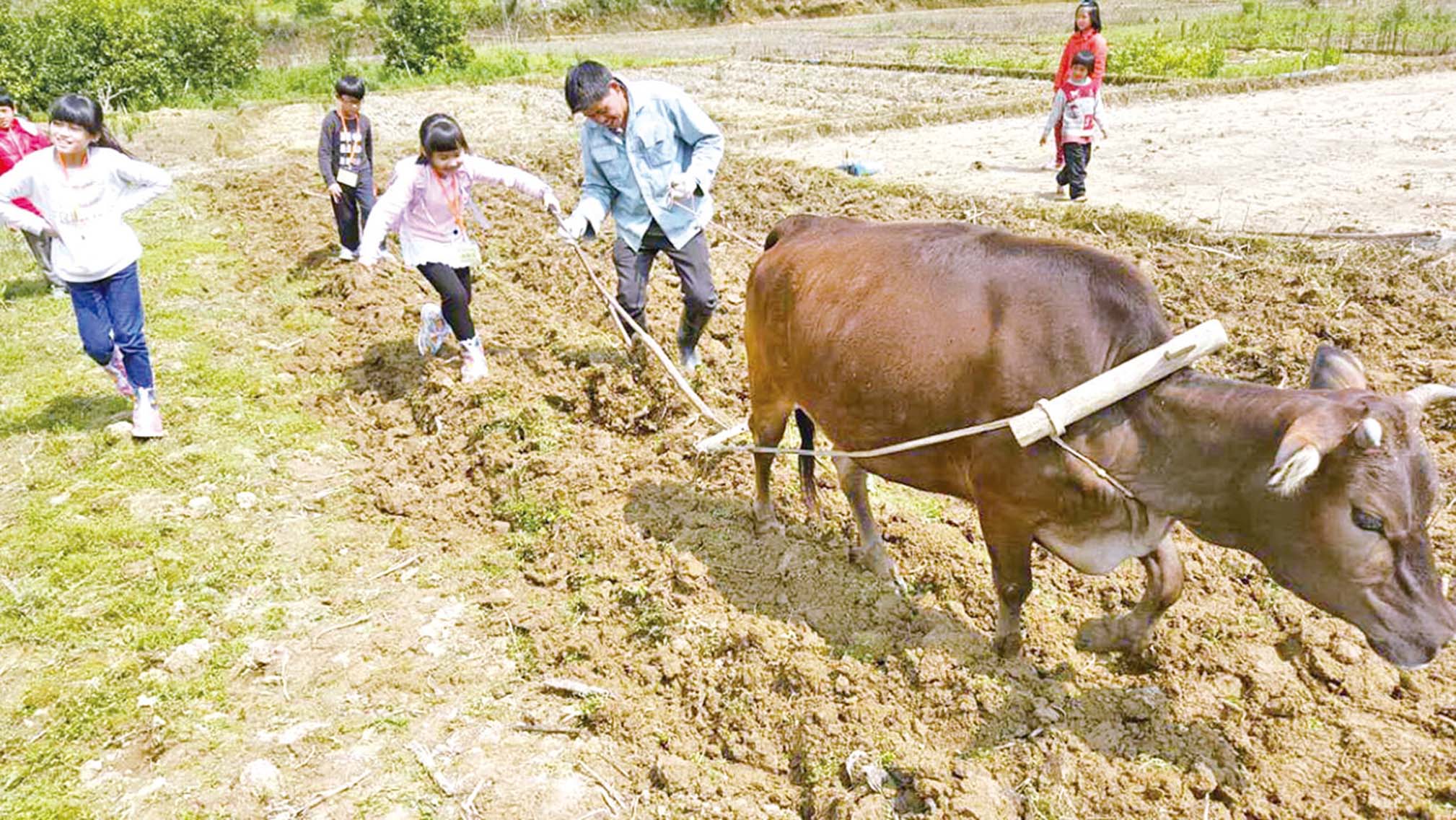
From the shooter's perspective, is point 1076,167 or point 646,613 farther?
point 1076,167

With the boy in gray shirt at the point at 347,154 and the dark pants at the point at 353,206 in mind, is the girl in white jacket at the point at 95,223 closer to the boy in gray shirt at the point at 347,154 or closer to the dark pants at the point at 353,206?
the boy in gray shirt at the point at 347,154

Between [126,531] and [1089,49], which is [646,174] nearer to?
[126,531]

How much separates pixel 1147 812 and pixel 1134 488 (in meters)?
1.00

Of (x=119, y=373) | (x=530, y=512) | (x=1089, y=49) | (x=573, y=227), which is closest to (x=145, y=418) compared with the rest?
(x=119, y=373)

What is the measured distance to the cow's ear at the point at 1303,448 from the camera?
258 centimetres

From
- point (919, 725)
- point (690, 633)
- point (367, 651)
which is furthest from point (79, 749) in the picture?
point (919, 725)

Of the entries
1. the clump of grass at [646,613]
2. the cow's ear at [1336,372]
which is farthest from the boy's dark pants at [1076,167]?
the clump of grass at [646,613]

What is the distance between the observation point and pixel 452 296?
625 cm

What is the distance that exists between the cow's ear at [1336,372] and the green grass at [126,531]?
4039 mm

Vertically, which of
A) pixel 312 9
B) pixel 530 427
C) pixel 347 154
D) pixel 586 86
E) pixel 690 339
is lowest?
pixel 530 427

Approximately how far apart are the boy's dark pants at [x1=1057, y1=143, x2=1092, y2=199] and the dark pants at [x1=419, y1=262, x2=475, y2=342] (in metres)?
7.36

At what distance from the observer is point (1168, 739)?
3.30 m

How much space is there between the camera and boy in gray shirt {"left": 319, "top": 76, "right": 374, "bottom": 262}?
341 inches

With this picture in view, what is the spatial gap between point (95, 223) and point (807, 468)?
4.29 m
